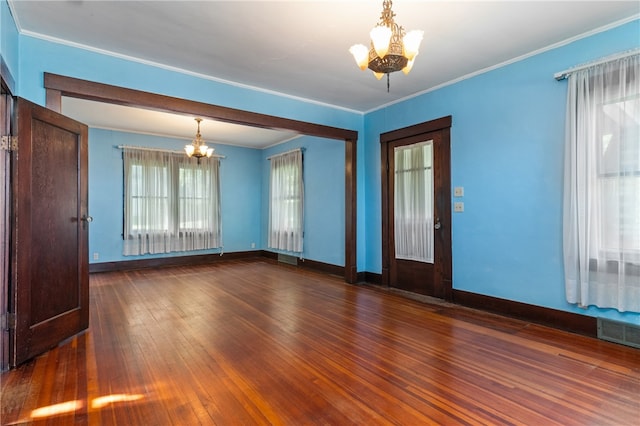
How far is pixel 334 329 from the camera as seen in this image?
324cm

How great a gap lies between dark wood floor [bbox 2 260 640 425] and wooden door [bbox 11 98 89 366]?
23 cm

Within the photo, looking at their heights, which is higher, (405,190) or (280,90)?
(280,90)

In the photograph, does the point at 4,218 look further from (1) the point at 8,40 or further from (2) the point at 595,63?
(2) the point at 595,63

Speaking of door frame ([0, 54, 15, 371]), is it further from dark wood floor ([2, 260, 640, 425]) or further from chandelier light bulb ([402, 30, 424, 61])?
chandelier light bulb ([402, 30, 424, 61])

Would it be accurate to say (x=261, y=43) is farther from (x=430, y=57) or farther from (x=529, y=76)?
(x=529, y=76)

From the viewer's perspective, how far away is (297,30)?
296 cm

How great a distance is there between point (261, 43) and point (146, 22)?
1027 millimetres

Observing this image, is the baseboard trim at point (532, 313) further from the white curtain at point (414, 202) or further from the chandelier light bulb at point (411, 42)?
the chandelier light bulb at point (411, 42)

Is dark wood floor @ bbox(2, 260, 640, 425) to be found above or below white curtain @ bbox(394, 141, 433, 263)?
below

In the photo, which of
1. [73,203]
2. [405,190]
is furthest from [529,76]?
[73,203]

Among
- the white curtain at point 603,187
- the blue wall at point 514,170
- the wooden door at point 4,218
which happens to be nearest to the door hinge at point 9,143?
the wooden door at point 4,218

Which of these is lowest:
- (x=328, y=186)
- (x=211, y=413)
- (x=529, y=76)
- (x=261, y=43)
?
(x=211, y=413)

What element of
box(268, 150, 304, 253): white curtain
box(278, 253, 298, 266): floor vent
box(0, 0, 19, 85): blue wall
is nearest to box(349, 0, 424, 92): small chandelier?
box(0, 0, 19, 85): blue wall

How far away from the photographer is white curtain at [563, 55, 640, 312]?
277cm
